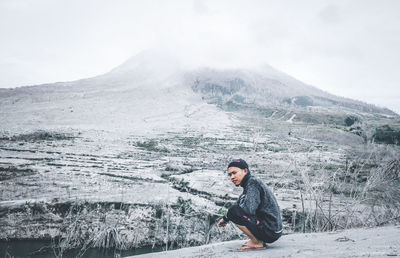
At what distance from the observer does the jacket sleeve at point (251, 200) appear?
2.51 m

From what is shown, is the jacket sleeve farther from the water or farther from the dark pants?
the water

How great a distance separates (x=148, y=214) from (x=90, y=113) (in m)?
16.9

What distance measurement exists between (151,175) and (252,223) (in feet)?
17.8

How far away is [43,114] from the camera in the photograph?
58.7 feet

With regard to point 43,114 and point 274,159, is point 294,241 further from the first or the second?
point 43,114

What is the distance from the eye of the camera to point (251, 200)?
2.51 metres

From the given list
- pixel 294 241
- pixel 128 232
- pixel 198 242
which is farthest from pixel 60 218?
pixel 294 241

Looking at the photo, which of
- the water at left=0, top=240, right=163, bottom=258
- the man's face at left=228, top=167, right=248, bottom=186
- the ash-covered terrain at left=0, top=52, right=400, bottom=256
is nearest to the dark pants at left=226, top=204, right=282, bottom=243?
the man's face at left=228, top=167, right=248, bottom=186

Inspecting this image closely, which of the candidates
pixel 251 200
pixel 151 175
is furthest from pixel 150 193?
pixel 251 200

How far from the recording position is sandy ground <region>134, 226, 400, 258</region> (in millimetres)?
2270

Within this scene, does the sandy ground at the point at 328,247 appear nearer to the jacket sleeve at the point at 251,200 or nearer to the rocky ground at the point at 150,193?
the jacket sleeve at the point at 251,200

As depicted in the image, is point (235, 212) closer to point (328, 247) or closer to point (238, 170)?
point (238, 170)

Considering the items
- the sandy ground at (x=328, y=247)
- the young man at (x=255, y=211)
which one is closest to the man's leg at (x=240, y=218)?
the young man at (x=255, y=211)

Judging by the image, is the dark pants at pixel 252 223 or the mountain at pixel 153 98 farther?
the mountain at pixel 153 98
